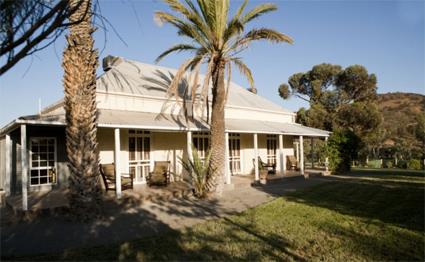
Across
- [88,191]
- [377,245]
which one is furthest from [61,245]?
[377,245]

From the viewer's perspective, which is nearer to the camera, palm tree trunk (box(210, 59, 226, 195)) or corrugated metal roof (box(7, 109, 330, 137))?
corrugated metal roof (box(7, 109, 330, 137))

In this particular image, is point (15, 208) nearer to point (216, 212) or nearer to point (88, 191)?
point (88, 191)

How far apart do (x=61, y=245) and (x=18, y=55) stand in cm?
478

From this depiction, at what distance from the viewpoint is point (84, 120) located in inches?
334

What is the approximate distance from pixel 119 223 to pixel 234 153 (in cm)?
1095

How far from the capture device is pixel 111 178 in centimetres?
1175

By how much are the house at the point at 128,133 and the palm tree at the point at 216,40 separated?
1085mm

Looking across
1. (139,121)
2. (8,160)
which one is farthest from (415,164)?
(8,160)

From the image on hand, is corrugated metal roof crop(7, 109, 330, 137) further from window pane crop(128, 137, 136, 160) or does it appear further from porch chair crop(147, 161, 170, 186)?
porch chair crop(147, 161, 170, 186)

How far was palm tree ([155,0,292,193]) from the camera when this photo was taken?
11156 mm

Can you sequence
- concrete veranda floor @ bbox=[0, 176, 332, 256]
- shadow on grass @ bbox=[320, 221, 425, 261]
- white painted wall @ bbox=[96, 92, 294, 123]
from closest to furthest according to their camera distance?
1. shadow on grass @ bbox=[320, 221, 425, 261]
2. concrete veranda floor @ bbox=[0, 176, 332, 256]
3. white painted wall @ bbox=[96, 92, 294, 123]

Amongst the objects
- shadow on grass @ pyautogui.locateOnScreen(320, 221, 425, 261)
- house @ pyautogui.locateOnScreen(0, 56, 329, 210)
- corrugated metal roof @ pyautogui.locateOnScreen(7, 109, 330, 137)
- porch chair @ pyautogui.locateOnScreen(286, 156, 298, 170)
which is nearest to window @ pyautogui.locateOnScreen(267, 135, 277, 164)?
porch chair @ pyautogui.locateOnScreen(286, 156, 298, 170)

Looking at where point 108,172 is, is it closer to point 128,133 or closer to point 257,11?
point 128,133

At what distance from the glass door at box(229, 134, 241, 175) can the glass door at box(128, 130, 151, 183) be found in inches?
221
